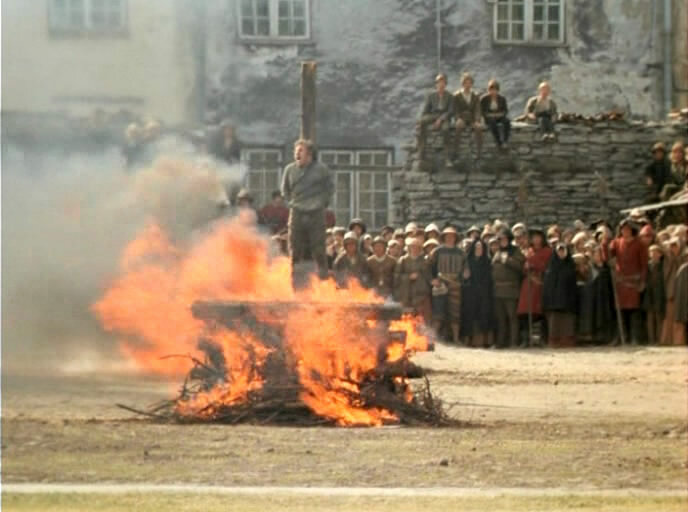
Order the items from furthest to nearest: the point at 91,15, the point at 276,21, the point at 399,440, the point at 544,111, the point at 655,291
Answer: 1. the point at 655,291
2. the point at 399,440
3. the point at 544,111
4. the point at 276,21
5. the point at 91,15

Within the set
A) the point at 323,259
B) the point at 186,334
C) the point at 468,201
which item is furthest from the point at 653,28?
the point at 186,334

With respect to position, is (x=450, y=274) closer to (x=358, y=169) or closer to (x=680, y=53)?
(x=358, y=169)

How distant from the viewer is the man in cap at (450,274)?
32.2 feet

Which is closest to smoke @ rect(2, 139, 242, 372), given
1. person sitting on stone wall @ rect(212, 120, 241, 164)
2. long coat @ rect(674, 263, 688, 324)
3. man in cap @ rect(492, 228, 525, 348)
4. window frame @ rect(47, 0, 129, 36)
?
person sitting on stone wall @ rect(212, 120, 241, 164)

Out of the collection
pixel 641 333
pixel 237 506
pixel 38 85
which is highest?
pixel 38 85

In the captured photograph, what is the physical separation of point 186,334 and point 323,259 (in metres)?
0.67

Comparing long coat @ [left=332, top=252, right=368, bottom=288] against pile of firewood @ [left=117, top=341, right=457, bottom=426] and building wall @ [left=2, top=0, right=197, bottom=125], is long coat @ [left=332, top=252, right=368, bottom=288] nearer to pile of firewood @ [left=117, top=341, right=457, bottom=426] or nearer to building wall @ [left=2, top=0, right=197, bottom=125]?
pile of firewood @ [left=117, top=341, right=457, bottom=426]

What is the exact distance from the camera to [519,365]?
9820 millimetres

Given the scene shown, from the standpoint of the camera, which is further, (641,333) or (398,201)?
(641,333)

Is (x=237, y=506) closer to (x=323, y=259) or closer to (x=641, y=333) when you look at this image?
(x=323, y=259)

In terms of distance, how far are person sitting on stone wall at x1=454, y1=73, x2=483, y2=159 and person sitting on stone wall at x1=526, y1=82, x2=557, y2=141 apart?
0.74 feet

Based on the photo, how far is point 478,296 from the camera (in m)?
9.90

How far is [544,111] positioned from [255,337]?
1.58 m

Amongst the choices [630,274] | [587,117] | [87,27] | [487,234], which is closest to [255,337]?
[487,234]
